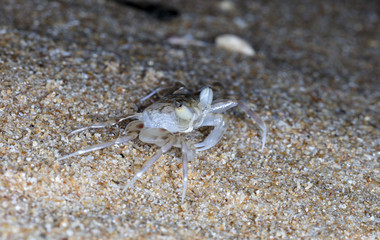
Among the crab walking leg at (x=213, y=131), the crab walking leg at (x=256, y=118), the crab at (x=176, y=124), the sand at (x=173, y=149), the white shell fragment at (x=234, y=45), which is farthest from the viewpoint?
the white shell fragment at (x=234, y=45)

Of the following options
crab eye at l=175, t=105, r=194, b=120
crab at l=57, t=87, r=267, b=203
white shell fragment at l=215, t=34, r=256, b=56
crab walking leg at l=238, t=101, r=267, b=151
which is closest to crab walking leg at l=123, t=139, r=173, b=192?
crab at l=57, t=87, r=267, b=203

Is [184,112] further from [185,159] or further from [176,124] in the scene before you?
[185,159]

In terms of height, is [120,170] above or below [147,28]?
below

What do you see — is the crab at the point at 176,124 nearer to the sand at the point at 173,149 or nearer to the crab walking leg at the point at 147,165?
the crab walking leg at the point at 147,165

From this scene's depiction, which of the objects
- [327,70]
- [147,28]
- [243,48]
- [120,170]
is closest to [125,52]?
[147,28]

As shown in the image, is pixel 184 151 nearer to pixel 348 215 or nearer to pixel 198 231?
pixel 198 231

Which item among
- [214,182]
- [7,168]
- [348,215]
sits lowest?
[348,215]

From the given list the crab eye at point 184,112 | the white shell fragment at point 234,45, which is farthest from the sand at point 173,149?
the crab eye at point 184,112
